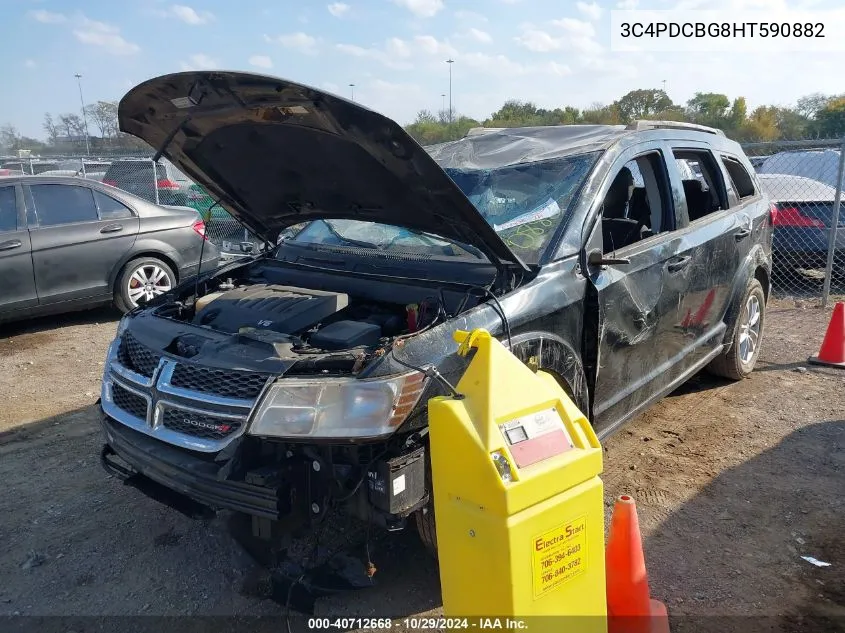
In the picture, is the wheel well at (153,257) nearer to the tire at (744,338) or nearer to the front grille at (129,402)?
the front grille at (129,402)

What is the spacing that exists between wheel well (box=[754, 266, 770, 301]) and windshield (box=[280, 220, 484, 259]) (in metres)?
2.92

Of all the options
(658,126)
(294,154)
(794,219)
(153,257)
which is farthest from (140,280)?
(794,219)

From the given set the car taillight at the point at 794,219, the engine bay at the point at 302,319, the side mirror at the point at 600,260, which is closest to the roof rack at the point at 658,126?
the side mirror at the point at 600,260

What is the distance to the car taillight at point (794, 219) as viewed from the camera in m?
8.02

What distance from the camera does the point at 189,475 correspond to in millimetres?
2473

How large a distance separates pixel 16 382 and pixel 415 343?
4.53 meters

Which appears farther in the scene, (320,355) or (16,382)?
(16,382)

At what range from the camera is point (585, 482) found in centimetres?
216

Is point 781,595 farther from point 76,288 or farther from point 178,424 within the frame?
point 76,288

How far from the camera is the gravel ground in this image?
2773 millimetres

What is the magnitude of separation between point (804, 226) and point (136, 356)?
7870 millimetres

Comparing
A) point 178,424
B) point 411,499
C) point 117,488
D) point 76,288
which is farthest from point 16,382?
point 411,499

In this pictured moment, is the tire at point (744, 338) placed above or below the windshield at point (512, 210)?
below

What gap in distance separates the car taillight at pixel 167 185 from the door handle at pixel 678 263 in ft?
34.6
